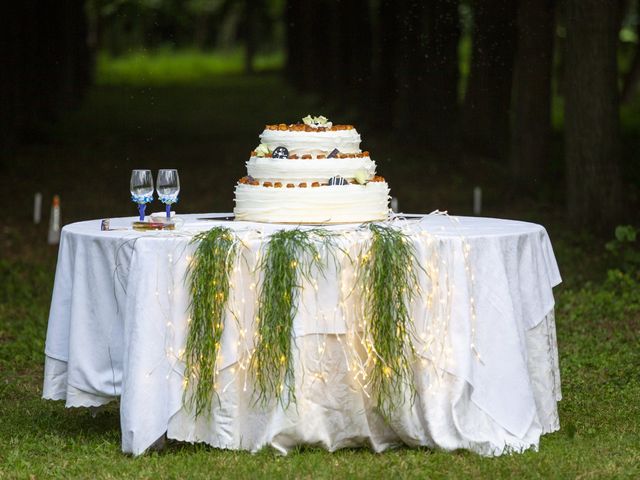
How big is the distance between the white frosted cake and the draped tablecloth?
0.41 meters

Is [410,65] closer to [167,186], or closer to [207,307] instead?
[167,186]

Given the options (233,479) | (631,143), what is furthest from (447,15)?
(233,479)

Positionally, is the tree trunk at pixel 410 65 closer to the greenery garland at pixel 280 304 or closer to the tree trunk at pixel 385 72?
the tree trunk at pixel 385 72

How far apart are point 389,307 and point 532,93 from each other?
438 inches

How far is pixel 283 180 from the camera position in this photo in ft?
22.6

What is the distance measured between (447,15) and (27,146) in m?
8.60

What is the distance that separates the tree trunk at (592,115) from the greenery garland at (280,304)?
307 inches

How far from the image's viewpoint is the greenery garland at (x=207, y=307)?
625 centimetres

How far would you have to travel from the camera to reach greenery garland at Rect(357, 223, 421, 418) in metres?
6.27

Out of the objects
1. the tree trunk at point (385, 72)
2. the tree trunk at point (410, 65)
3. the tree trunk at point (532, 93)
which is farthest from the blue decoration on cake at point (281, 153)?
the tree trunk at point (385, 72)

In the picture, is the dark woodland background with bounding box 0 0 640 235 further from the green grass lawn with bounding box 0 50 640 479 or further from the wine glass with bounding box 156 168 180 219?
the wine glass with bounding box 156 168 180 219

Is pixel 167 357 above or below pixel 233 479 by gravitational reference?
above

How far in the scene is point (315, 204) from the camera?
22.3 ft

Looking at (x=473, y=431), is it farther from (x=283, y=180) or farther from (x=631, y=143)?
(x=631, y=143)
